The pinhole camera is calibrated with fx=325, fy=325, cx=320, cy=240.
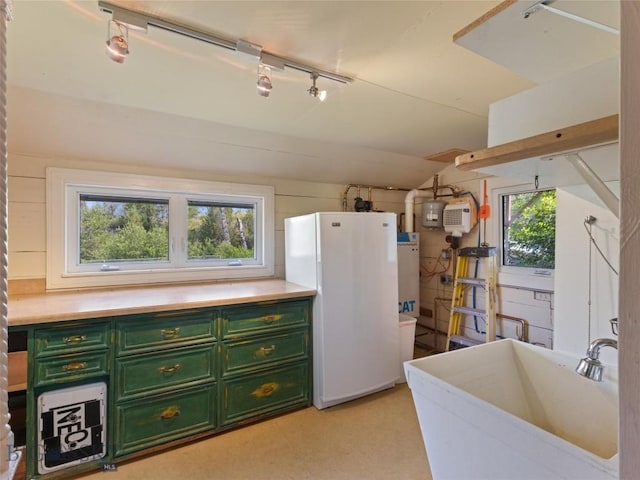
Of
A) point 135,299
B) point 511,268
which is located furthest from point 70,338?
point 511,268

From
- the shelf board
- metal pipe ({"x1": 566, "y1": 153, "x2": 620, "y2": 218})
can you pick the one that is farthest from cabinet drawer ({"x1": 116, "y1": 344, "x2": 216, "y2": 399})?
metal pipe ({"x1": 566, "y1": 153, "x2": 620, "y2": 218})

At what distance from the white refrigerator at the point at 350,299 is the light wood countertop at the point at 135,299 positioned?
0.69 feet

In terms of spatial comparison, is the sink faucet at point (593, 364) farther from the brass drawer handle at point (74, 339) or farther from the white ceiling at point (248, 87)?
the brass drawer handle at point (74, 339)

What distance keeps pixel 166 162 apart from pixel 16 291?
128 cm

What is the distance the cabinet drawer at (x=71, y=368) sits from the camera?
1629 millimetres

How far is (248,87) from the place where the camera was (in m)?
1.78

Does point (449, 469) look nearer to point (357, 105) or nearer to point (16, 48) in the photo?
point (357, 105)

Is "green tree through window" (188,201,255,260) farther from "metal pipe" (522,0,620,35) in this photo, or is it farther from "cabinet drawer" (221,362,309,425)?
"metal pipe" (522,0,620,35)

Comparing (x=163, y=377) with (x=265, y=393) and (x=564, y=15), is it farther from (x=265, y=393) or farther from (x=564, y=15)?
(x=564, y=15)

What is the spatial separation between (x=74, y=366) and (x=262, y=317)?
3.42 ft

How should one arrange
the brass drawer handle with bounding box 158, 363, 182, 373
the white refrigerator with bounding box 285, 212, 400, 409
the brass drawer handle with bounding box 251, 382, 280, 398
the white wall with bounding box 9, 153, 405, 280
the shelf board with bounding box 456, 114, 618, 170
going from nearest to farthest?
the shelf board with bounding box 456, 114, 618, 170 < the brass drawer handle with bounding box 158, 363, 182, 373 < the white wall with bounding box 9, 153, 405, 280 < the brass drawer handle with bounding box 251, 382, 280, 398 < the white refrigerator with bounding box 285, 212, 400, 409

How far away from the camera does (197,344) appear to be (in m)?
2.01

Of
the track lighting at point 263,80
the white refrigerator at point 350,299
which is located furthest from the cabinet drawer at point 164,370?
the track lighting at point 263,80

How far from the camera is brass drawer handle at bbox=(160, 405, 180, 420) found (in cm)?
193
